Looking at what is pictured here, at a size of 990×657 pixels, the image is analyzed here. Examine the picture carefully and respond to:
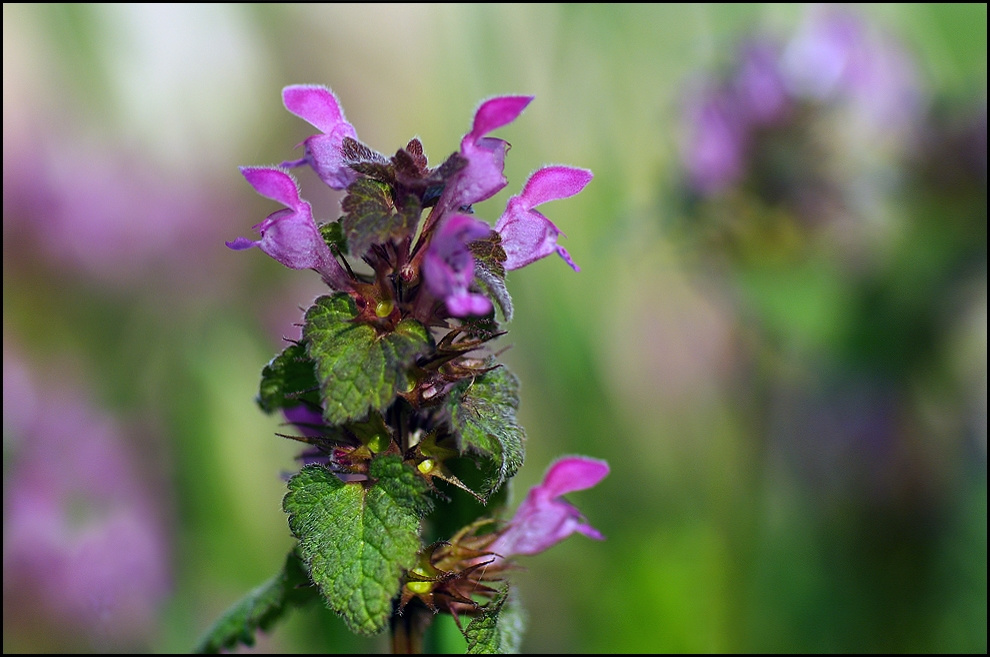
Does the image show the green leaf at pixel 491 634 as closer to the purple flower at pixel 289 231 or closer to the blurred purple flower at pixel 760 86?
the purple flower at pixel 289 231

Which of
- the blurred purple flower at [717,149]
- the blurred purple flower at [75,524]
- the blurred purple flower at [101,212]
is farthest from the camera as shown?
the blurred purple flower at [101,212]

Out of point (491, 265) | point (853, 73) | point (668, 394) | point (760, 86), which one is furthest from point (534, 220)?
point (668, 394)

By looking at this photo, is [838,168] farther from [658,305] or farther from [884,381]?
[658,305]

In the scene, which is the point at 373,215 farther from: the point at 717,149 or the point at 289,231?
the point at 717,149

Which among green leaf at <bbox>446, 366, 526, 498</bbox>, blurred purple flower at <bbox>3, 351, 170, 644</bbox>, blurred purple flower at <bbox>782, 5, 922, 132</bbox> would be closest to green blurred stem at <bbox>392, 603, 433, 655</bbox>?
green leaf at <bbox>446, 366, 526, 498</bbox>

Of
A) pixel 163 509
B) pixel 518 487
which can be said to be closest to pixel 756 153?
pixel 518 487

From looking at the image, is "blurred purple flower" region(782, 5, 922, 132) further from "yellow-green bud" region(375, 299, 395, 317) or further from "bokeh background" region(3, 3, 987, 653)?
"yellow-green bud" region(375, 299, 395, 317)

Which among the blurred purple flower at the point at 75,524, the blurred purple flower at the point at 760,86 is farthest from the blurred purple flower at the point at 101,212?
the blurred purple flower at the point at 760,86
